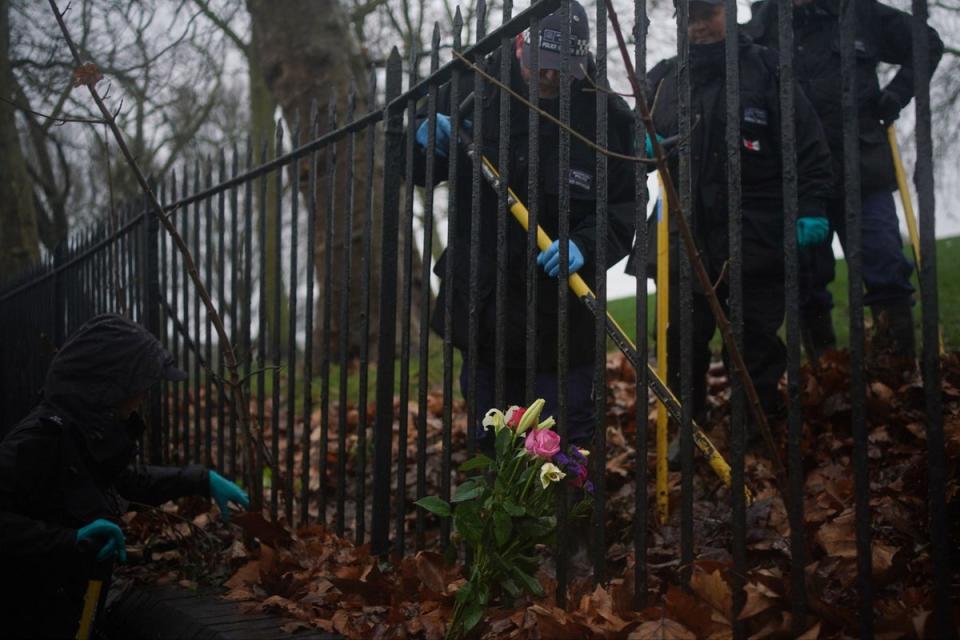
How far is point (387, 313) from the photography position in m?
3.30

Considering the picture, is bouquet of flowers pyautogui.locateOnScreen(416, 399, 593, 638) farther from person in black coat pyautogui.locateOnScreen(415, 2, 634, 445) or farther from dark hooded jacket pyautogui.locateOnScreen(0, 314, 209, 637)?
dark hooded jacket pyautogui.locateOnScreen(0, 314, 209, 637)

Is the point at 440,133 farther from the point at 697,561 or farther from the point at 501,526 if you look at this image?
the point at 697,561

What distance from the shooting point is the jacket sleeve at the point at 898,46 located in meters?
4.05

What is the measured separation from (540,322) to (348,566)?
107 centimetres

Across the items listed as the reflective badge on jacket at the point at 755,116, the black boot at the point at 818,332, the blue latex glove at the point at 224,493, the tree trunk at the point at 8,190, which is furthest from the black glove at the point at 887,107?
the tree trunk at the point at 8,190

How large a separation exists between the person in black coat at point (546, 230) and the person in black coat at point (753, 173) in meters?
0.60

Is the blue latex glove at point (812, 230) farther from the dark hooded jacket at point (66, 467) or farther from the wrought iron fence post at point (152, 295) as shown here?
the wrought iron fence post at point (152, 295)

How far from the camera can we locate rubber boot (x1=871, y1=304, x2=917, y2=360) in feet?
13.4

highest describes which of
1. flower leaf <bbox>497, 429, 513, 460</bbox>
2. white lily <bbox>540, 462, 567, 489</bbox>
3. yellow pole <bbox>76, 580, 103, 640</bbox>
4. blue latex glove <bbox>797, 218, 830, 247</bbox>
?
blue latex glove <bbox>797, 218, 830, 247</bbox>

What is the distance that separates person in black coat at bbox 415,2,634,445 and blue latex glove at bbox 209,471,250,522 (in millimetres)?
1133

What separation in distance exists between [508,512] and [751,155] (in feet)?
6.88

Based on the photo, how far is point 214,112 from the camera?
22.8m

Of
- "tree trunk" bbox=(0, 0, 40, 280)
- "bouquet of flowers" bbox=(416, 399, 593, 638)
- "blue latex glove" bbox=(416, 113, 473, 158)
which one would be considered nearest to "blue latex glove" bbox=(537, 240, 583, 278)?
"bouquet of flowers" bbox=(416, 399, 593, 638)

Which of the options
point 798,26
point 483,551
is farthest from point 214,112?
point 483,551
